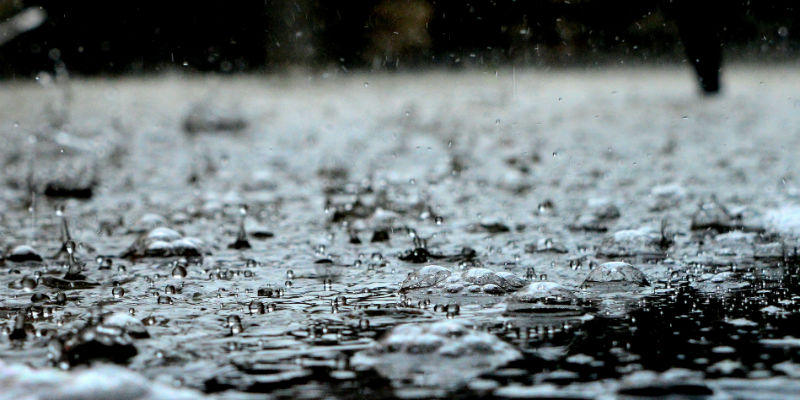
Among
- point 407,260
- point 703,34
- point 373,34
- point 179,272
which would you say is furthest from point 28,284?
point 373,34

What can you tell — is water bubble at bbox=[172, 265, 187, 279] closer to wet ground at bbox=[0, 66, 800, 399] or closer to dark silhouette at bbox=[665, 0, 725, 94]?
wet ground at bbox=[0, 66, 800, 399]

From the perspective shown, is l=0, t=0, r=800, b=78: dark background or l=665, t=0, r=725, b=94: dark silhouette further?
l=0, t=0, r=800, b=78: dark background

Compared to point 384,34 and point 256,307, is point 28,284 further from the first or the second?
point 384,34

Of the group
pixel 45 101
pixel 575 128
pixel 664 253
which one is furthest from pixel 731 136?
pixel 45 101

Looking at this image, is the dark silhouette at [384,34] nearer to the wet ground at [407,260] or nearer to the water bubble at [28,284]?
the wet ground at [407,260]

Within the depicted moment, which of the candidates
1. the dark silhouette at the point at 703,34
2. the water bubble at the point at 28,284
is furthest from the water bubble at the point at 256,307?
the dark silhouette at the point at 703,34

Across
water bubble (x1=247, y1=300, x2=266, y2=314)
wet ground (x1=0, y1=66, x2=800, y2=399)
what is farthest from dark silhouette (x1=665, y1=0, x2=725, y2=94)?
water bubble (x1=247, y1=300, x2=266, y2=314)
